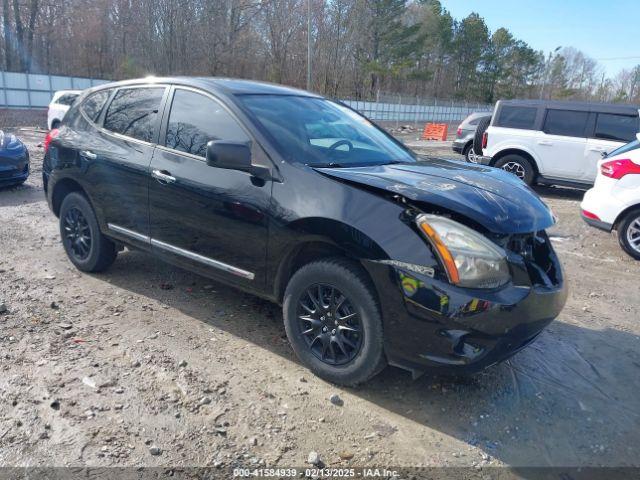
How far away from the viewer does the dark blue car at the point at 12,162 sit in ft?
27.1

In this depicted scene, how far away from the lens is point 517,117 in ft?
35.6

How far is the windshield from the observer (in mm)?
3508

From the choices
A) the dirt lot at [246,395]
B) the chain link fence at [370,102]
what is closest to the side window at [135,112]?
the dirt lot at [246,395]

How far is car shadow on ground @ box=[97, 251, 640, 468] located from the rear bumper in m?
0.36

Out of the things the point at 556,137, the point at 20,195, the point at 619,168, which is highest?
the point at 556,137

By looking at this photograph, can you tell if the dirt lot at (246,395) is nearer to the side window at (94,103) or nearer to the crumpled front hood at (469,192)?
the crumpled front hood at (469,192)

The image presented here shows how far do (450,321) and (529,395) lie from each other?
966 mm

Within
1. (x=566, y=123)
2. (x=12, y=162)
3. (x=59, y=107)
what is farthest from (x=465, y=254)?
(x=59, y=107)

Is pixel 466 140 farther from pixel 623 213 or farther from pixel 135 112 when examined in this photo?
pixel 135 112

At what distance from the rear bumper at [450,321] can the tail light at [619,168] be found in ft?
14.5

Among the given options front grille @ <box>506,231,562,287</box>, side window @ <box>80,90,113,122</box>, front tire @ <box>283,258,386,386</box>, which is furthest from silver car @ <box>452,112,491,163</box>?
front tire @ <box>283,258,386,386</box>

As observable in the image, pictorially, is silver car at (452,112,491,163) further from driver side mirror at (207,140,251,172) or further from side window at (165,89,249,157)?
driver side mirror at (207,140,251,172)

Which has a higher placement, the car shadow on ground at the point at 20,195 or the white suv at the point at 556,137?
the white suv at the point at 556,137

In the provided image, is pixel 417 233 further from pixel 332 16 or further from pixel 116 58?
pixel 332 16
